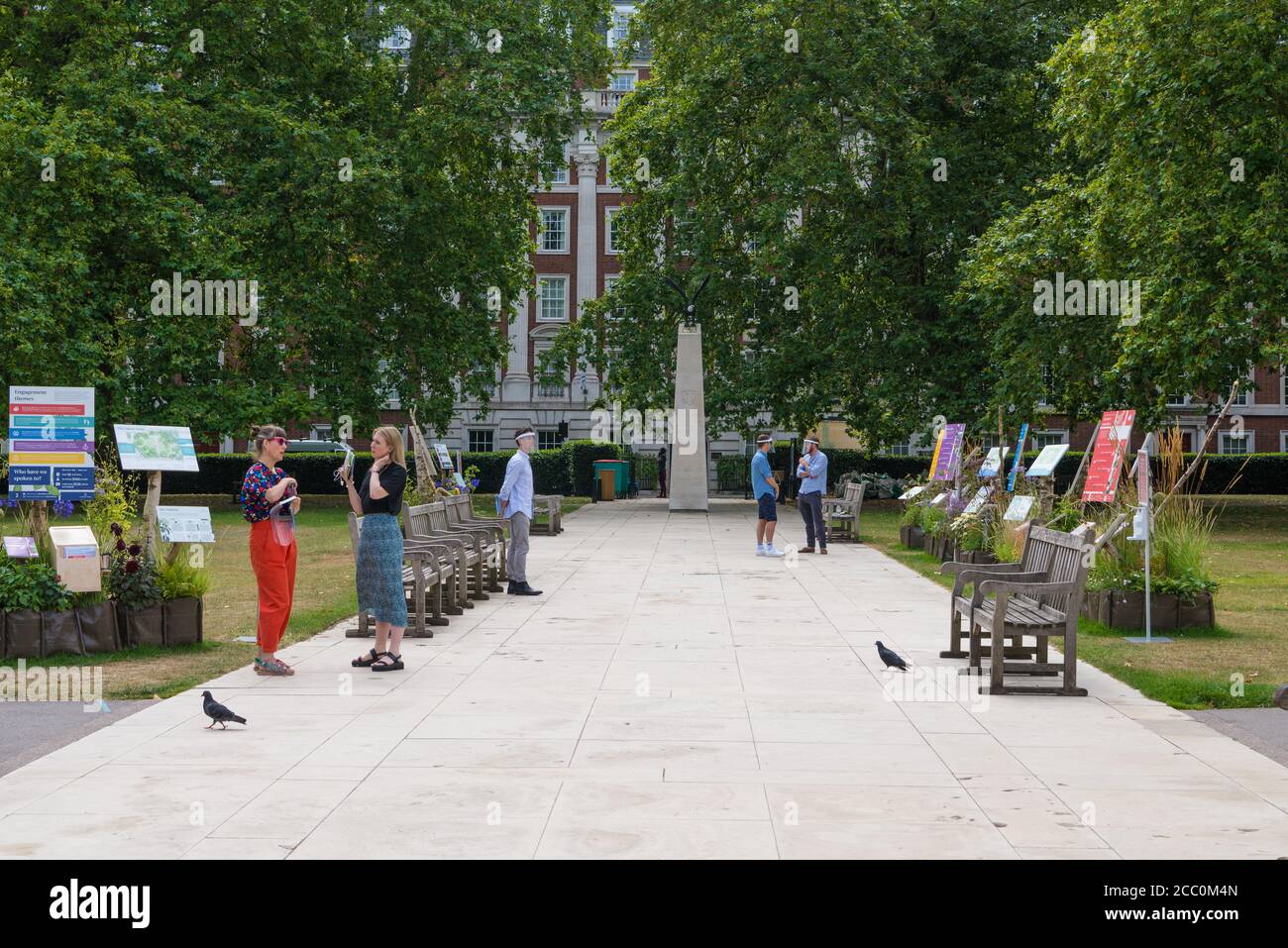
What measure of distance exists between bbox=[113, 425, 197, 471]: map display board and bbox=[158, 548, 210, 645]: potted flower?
3.54 feet

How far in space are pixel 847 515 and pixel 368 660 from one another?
15806mm

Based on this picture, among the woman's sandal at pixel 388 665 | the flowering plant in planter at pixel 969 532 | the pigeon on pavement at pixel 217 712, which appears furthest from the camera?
the flowering plant in planter at pixel 969 532

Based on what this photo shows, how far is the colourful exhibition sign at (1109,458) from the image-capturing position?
43.9ft

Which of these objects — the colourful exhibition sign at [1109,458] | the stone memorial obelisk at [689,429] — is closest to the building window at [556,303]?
Answer: the stone memorial obelisk at [689,429]

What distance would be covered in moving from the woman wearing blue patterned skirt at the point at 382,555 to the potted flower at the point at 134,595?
1.95 meters

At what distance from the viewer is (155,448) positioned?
12.5 meters

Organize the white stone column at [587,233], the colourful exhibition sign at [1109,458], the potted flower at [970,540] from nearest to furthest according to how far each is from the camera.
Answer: the colourful exhibition sign at [1109,458] < the potted flower at [970,540] < the white stone column at [587,233]

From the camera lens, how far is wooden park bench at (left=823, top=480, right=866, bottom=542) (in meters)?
25.0

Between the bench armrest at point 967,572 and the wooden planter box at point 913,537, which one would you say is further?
the wooden planter box at point 913,537

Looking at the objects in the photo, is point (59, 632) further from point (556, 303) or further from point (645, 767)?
point (556, 303)

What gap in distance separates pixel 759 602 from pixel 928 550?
7561 mm

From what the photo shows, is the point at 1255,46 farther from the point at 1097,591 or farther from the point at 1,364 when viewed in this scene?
the point at 1,364

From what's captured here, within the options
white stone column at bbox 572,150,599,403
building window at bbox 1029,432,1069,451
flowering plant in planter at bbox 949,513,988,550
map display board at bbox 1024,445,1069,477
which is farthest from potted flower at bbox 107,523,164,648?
white stone column at bbox 572,150,599,403

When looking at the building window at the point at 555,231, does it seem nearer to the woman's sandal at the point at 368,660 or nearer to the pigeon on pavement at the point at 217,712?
the woman's sandal at the point at 368,660
